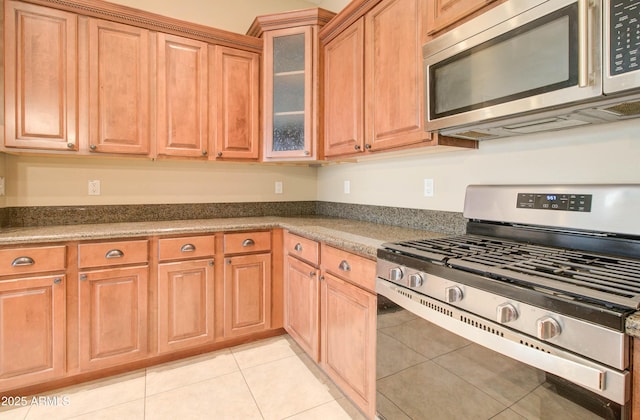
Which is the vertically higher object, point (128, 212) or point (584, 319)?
point (128, 212)

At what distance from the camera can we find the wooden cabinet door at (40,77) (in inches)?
74.4

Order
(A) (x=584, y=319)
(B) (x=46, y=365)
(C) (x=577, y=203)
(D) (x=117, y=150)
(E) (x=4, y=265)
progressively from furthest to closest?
(D) (x=117, y=150) < (B) (x=46, y=365) < (E) (x=4, y=265) < (C) (x=577, y=203) < (A) (x=584, y=319)

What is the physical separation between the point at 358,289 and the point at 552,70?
1135mm

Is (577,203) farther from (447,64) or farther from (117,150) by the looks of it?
(117,150)

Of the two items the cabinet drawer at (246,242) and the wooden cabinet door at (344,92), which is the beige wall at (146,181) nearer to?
the cabinet drawer at (246,242)

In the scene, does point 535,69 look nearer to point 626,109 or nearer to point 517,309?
point 626,109

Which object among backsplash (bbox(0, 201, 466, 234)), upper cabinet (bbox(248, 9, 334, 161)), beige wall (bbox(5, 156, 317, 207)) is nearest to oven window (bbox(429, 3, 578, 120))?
backsplash (bbox(0, 201, 466, 234))

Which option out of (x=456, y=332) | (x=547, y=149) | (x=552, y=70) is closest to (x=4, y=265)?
(x=456, y=332)

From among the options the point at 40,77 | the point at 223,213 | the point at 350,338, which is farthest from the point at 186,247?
the point at 40,77

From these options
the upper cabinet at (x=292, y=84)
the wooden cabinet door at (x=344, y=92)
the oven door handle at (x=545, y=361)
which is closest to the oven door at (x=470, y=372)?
the oven door handle at (x=545, y=361)

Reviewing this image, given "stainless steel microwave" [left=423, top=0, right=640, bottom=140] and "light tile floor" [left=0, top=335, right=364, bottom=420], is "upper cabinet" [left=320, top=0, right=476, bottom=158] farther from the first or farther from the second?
"light tile floor" [left=0, top=335, right=364, bottom=420]

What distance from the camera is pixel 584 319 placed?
2.36 ft

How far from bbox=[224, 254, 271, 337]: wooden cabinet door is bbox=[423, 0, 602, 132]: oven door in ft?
4.94

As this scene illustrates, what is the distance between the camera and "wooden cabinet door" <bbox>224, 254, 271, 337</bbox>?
7.41 feet
